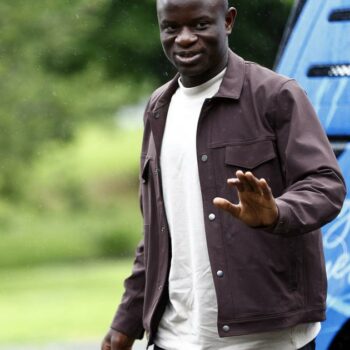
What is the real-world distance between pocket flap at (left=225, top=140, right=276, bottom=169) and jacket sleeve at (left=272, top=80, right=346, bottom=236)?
3 centimetres

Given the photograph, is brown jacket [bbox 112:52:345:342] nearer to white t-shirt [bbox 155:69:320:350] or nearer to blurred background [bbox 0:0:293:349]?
white t-shirt [bbox 155:69:320:350]

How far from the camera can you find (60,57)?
16.6 ft

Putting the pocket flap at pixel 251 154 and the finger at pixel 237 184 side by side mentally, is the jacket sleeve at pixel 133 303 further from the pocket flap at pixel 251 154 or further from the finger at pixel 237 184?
the finger at pixel 237 184

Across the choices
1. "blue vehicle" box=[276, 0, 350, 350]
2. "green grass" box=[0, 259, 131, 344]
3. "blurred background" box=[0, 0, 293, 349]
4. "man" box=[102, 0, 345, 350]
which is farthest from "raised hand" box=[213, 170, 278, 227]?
"green grass" box=[0, 259, 131, 344]

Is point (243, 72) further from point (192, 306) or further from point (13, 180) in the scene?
point (13, 180)

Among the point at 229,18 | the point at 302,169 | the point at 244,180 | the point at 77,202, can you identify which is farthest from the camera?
the point at 77,202

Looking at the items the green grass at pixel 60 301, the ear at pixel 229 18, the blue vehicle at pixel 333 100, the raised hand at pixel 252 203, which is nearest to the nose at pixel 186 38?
the ear at pixel 229 18

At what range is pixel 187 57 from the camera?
273 cm

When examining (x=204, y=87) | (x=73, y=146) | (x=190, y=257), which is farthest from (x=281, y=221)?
(x=73, y=146)

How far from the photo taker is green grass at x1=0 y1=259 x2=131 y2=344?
275 inches

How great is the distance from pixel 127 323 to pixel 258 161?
0.67m

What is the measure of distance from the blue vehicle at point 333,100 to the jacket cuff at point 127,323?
84 cm

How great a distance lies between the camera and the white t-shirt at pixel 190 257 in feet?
8.89

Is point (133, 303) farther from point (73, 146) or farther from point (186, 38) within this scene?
point (73, 146)
